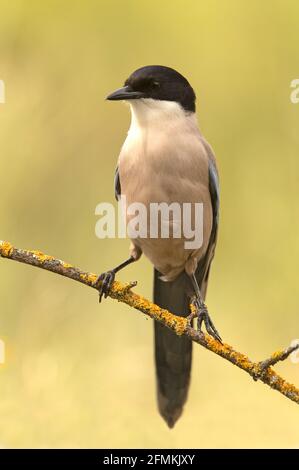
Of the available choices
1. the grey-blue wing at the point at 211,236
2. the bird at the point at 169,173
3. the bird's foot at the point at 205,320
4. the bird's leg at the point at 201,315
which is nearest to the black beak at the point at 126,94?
the bird at the point at 169,173

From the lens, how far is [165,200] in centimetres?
538

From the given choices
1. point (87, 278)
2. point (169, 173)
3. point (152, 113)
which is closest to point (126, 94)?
point (152, 113)

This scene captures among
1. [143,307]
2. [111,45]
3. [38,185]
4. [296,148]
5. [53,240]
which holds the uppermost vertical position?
[111,45]

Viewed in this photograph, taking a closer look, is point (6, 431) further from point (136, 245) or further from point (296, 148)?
point (296, 148)

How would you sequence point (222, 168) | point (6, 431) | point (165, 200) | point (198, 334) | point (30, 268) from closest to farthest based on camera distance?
point (198, 334), point (165, 200), point (6, 431), point (30, 268), point (222, 168)

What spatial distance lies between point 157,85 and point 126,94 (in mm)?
254

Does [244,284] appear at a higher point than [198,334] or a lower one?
higher

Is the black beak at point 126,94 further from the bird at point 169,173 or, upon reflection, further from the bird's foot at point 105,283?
the bird's foot at point 105,283

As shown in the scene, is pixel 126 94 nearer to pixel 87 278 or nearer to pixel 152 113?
pixel 152 113

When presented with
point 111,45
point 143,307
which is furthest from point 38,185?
point 143,307

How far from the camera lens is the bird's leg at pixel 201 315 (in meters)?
5.19

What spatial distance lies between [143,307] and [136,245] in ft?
3.40

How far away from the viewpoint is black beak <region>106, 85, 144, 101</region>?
5457 millimetres

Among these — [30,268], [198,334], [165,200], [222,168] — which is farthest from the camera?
[222,168]
